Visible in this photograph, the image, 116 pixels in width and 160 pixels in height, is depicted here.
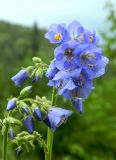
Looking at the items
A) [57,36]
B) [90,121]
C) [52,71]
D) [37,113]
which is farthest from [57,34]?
[90,121]

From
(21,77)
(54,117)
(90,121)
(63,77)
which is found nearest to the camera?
(63,77)

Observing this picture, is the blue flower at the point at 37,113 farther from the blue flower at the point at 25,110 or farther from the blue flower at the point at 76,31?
the blue flower at the point at 76,31

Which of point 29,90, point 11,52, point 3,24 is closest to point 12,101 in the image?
point 29,90

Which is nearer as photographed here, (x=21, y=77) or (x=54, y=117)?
(x=54, y=117)

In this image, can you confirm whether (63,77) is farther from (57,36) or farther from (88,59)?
(57,36)

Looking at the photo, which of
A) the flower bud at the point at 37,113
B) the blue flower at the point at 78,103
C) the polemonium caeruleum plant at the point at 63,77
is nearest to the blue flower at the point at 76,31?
the polemonium caeruleum plant at the point at 63,77

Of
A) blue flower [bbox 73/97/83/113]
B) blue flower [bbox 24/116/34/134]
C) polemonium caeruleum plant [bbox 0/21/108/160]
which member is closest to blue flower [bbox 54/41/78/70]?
polemonium caeruleum plant [bbox 0/21/108/160]

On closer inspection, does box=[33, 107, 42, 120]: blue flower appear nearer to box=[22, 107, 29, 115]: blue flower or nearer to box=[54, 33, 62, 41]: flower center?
box=[22, 107, 29, 115]: blue flower

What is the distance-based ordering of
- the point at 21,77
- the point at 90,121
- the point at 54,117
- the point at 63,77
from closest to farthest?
1. the point at 63,77
2. the point at 54,117
3. the point at 21,77
4. the point at 90,121
